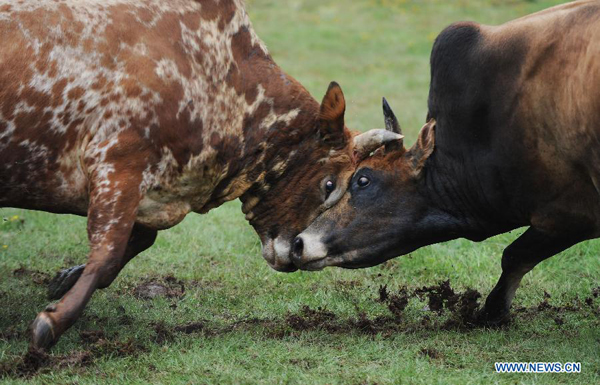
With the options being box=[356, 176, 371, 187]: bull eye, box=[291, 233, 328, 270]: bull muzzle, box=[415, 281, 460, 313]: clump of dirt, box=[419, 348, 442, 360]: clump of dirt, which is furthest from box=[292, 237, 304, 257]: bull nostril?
box=[419, 348, 442, 360]: clump of dirt

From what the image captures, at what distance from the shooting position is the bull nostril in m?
6.21

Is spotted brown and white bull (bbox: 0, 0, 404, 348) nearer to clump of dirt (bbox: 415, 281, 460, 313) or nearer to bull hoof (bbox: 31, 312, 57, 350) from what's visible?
bull hoof (bbox: 31, 312, 57, 350)

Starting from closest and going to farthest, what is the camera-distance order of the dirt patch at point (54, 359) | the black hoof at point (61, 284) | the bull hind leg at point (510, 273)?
the dirt patch at point (54, 359)
the bull hind leg at point (510, 273)
the black hoof at point (61, 284)

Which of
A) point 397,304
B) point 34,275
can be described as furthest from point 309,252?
point 34,275

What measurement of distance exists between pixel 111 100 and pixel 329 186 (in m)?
1.55

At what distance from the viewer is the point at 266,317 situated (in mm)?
6324

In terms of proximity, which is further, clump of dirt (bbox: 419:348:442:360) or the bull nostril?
the bull nostril

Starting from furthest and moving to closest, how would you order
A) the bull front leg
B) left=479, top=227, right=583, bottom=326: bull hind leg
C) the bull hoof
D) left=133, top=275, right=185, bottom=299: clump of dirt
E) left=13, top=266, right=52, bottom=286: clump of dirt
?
left=13, top=266, right=52, bottom=286: clump of dirt → left=133, top=275, right=185, bottom=299: clump of dirt → left=479, top=227, right=583, bottom=326: bull hind leg → the bull front leg → the bull hoof

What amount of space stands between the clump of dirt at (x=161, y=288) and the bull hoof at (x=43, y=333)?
1.62m

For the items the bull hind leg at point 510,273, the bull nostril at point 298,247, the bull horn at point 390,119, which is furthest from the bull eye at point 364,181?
the bull hind leg at point 510,273

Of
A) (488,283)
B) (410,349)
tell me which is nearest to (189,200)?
(410,349)

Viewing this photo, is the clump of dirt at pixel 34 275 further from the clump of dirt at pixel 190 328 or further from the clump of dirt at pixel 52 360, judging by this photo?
the clump of dirt at pixel 52 360

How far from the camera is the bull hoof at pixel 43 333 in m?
5.04

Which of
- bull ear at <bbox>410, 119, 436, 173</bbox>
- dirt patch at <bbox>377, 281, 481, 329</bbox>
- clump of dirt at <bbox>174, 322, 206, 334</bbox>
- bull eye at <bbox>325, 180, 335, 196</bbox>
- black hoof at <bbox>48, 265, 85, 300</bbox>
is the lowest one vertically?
dirt patch at <bbox>377, 281, 481, 329</bbox>
